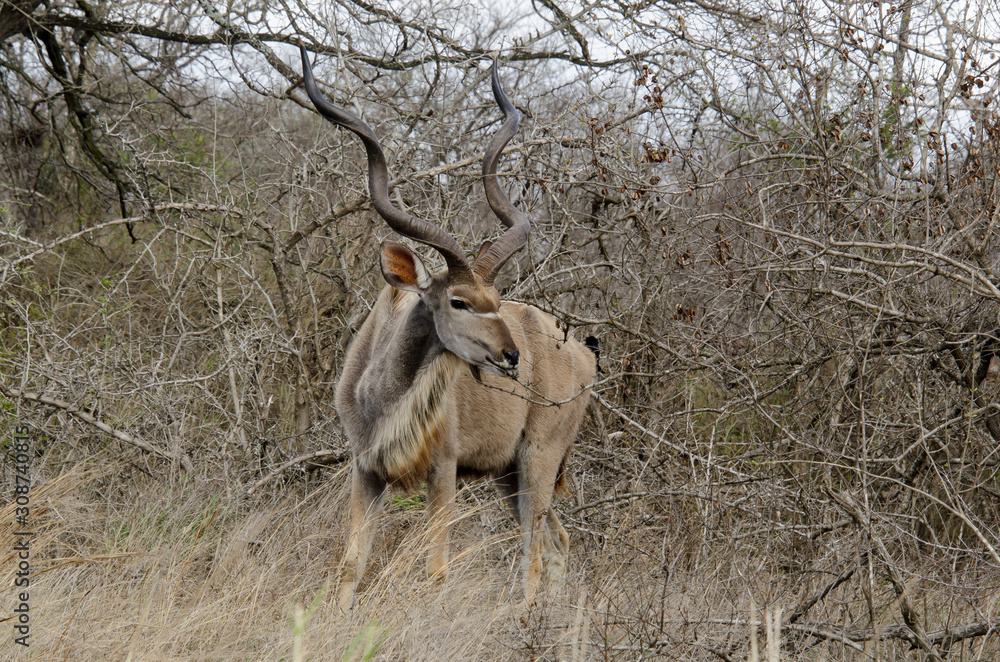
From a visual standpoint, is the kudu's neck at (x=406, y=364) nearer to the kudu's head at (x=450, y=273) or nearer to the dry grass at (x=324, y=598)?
the kudu's head at (x=450, y=273)

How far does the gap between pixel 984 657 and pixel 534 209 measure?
385 cm

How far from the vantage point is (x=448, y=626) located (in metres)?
3.14

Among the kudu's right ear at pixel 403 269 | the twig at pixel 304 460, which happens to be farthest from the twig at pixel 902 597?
the twig at pixel 304 460

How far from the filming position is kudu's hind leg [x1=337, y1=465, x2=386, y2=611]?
3709 millimetres

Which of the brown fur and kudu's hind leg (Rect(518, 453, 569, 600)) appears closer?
the brown fur

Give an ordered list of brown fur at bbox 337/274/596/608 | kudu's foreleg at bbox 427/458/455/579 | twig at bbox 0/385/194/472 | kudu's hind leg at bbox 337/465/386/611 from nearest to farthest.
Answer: kudu's hind leg at bbox 337/465/386/611, kudu's foreleg at bbox 427/458/455/579, brown fur at bbox 337/274/596/608, twig at bbox 0/385/194/472

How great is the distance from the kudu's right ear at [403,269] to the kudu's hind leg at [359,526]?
2.93 ft

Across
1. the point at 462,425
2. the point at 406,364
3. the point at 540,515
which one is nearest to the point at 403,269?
the point at 406,364

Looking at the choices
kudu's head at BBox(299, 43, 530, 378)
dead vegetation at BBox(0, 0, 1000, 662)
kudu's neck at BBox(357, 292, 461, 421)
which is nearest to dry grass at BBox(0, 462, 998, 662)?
dead vegetation at BBox(0, 0, 1000, 662)

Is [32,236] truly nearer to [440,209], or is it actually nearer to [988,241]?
[440,209]

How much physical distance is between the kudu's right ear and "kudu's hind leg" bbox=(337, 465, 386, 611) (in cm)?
89

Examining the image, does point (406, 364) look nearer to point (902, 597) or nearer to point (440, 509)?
point (440, 509)

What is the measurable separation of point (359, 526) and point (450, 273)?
120 cm

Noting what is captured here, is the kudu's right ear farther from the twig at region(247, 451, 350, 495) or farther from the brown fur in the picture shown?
the twig at region(247, 451, 350, 495)
